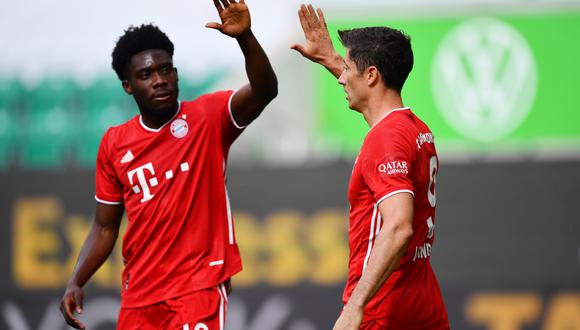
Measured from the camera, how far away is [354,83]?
181 inches

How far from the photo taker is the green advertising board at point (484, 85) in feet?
44.1

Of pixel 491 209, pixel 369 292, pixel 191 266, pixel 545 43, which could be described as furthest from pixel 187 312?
pixel 545 43

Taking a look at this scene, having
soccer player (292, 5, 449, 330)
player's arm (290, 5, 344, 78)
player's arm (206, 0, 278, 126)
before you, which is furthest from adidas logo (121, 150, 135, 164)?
soccer player (292, 5, 449, 330)

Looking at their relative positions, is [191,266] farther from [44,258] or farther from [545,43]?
[545,43]

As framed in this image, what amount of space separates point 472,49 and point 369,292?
985cm

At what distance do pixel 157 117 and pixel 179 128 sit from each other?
14 cm

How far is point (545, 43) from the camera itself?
1393cm

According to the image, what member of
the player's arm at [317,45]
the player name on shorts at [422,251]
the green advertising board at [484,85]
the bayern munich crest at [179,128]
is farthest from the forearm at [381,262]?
the green advertising board at [484,85]

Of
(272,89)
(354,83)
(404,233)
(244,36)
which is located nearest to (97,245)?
(272,89)

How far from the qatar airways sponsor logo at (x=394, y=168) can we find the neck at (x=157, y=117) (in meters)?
1.72

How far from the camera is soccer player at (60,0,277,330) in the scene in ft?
17.7

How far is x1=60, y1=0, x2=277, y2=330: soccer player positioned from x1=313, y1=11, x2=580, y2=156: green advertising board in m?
7.69

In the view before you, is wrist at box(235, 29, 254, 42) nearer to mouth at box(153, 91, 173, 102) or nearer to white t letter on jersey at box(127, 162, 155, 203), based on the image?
mouth at box(153, 91, 173, 102)

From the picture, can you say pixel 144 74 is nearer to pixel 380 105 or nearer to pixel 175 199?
pixel 175 199
